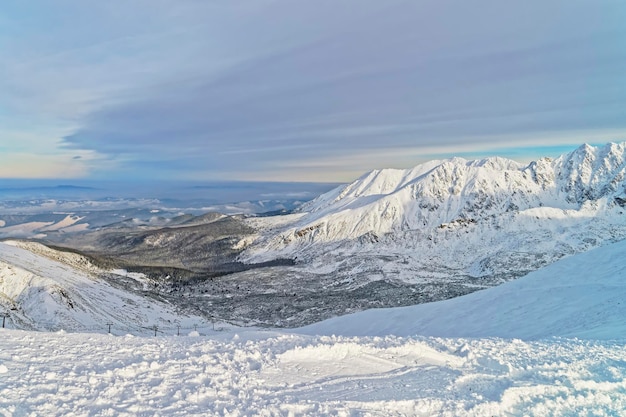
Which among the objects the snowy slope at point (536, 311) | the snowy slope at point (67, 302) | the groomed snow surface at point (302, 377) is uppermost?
the groomed snow surface at point (302, 377)

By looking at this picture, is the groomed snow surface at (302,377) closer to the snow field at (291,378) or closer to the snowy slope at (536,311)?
the snow field at (291,378)

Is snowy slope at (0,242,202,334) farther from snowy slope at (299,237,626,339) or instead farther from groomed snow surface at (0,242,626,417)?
groomed snow surface at (0,242,626,417)

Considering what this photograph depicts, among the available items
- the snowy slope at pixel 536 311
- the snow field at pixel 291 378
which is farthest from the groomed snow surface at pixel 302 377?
the snowy slope at pixel 536 311

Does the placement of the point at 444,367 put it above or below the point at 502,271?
above

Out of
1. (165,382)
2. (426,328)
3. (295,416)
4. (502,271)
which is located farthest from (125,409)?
(502,271)

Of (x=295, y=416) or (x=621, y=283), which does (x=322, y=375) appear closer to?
(x=295, y=416)

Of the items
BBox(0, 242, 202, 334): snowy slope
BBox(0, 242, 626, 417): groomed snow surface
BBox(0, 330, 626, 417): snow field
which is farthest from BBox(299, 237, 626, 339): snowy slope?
BBox(0, 242, 202, 334): snowy slope
